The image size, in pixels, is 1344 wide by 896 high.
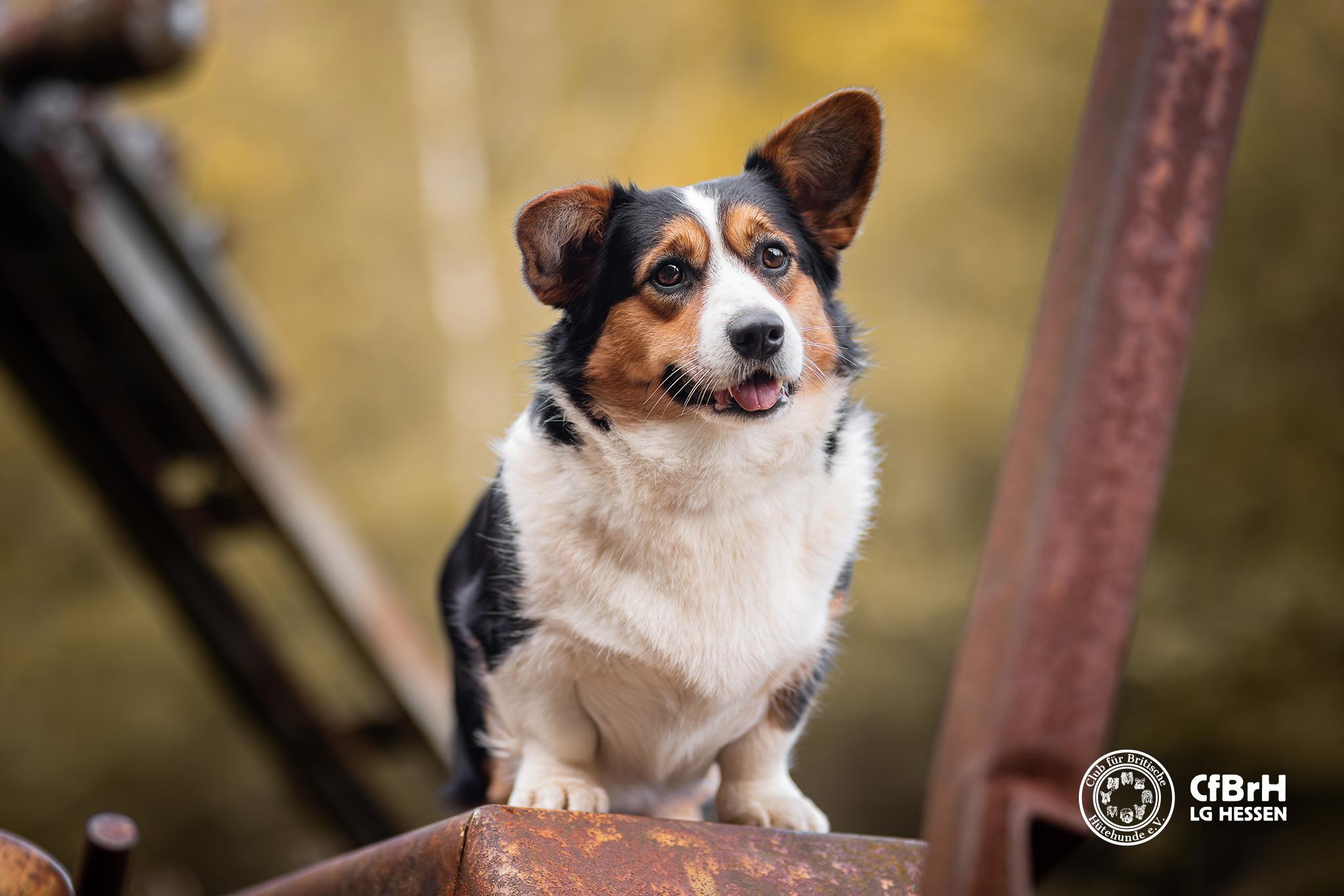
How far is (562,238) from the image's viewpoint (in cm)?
135

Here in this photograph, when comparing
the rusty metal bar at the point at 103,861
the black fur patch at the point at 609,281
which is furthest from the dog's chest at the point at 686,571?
the rusty metal bar at the point at 103,861

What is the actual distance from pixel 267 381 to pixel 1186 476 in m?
3.13

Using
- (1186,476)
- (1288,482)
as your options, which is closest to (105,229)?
(1186,476)

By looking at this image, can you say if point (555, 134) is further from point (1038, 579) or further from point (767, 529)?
point (1038, 579)

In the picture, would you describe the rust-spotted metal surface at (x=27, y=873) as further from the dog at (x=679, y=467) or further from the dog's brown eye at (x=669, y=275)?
the dog's brown eye at (x=669, y=275)

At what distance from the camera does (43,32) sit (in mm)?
2783

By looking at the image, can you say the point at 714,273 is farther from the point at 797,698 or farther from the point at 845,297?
the point at 845,297

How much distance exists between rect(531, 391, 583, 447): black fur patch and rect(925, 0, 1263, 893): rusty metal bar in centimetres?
71

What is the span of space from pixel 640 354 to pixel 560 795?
0.58 m

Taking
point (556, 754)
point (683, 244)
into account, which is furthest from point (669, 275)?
point (556, 754)

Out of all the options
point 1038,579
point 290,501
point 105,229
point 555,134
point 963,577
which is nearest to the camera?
point 1038,579

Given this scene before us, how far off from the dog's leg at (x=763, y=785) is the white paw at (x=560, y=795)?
0.19 m

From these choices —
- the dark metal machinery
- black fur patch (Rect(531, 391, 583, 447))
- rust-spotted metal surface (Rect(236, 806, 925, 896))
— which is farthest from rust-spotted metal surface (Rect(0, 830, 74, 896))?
the dark metal machinery

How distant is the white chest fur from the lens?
139cm
